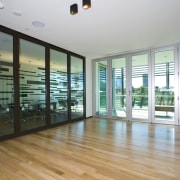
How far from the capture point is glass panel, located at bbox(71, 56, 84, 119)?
5650 mm

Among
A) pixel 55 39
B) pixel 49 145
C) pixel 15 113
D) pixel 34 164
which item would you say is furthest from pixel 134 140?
pixel 55 39

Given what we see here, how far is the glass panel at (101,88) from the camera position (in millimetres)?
6339

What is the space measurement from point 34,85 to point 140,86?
3.87 meters

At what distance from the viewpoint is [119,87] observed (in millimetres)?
5898

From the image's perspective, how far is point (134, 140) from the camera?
3.30 metres

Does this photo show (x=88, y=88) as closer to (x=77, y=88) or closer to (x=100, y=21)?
(x=77, y=88)

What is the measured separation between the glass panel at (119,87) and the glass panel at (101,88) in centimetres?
45

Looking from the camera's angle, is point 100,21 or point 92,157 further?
point 100,21

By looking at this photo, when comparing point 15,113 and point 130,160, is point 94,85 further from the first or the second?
point 130,160

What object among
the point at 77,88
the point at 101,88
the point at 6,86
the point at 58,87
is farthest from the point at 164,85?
the point at 6,86

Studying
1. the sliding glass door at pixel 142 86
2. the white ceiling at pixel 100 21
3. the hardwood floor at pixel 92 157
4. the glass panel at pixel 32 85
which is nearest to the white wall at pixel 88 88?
the sliding glass door at pixel 142 86

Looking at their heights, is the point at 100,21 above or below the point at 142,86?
above

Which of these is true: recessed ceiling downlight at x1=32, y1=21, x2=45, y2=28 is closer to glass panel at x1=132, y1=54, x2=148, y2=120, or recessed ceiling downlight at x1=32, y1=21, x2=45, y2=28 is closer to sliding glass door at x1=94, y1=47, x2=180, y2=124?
sliding glass door at x1=94, y1=47, x2=180, y2=124

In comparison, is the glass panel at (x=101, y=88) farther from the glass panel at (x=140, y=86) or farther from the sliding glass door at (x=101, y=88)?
the glass panel at (x=140, y=86)
